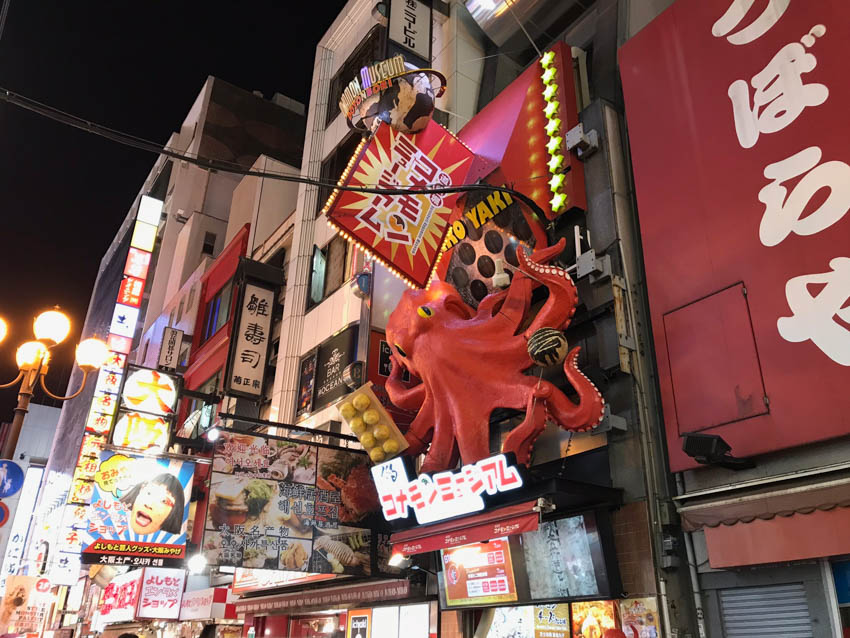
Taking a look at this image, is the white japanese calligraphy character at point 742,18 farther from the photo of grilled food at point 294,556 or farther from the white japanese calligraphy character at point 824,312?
the photo of grilled food at point 294,556

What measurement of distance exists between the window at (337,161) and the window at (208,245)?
61.0 feet

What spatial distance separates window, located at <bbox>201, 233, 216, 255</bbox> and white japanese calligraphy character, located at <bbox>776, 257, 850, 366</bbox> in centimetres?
3604

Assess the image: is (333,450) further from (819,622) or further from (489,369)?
(819,622)

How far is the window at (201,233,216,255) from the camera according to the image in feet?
129

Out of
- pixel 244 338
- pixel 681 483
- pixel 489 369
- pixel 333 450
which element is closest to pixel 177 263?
pixel 244 338

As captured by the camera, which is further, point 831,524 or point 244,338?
point 244,338

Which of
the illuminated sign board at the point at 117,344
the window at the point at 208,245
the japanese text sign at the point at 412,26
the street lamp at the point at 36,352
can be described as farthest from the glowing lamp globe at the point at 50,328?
the window at the point at 208,245

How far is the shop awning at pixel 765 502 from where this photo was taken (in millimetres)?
7043

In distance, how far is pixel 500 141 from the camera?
13.1 metres

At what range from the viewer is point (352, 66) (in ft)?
75.9

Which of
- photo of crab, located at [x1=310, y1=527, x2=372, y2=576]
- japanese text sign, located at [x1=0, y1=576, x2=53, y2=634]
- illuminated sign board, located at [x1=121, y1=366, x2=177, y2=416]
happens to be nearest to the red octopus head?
photo of crab, located at [x1=310, y1=527, x2=372, y2=576]

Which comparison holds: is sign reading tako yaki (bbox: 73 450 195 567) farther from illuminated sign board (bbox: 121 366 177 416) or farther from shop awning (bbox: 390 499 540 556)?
shop awning (bbox: 390 499 540 556)

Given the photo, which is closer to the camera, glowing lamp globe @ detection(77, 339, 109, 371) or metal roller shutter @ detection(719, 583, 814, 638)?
metal roller shutter @ detection(719, 583, 814, 638)

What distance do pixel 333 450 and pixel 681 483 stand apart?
6.41 m
